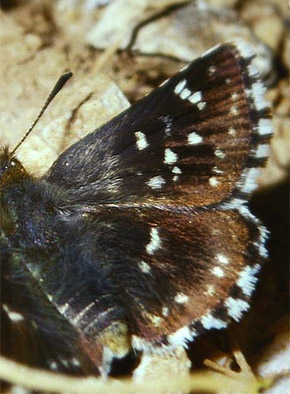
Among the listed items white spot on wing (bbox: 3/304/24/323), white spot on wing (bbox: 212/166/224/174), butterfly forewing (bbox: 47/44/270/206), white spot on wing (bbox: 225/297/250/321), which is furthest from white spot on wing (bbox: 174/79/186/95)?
white spot on wing (bbox: 3/304/24/323)

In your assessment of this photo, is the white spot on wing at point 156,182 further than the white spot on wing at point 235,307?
Yes

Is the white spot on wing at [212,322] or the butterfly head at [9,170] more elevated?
the butterfly head at [9,170]

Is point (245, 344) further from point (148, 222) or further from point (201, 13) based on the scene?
point (201, 13)

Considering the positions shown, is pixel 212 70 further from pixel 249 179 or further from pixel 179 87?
pixel 249 179

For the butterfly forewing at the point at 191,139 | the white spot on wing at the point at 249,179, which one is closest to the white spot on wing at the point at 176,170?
the butterfly forewing at the point at 191,139

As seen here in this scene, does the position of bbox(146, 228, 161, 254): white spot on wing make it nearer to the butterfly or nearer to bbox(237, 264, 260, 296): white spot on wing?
the butterfly

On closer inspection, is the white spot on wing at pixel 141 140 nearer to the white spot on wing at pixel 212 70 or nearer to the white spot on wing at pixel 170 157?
the white spot on wing at pixel 170 157
